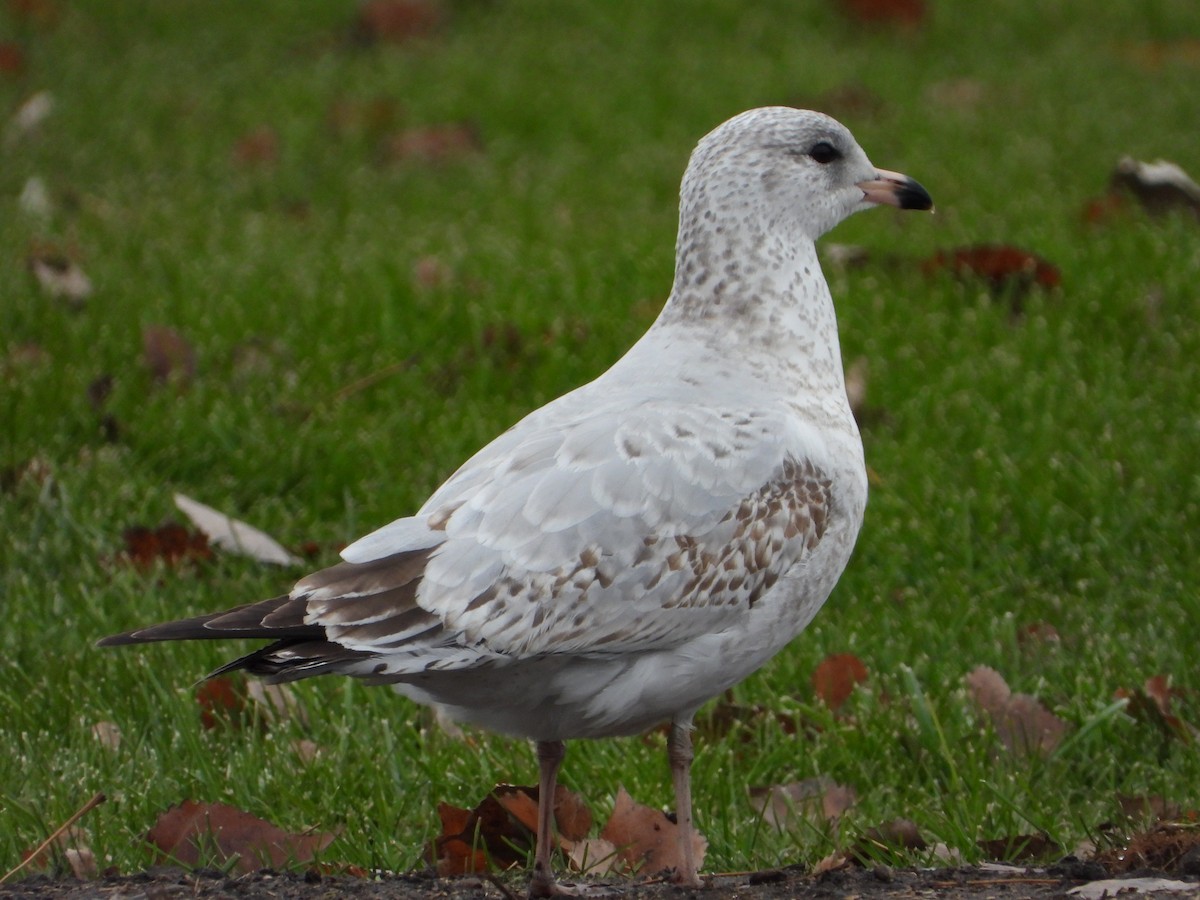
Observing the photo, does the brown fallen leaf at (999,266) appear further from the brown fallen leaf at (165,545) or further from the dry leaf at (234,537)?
the brown fallen leaf at (165,545)

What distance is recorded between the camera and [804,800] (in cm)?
371

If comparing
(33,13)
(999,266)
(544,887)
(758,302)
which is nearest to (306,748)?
(544,887)

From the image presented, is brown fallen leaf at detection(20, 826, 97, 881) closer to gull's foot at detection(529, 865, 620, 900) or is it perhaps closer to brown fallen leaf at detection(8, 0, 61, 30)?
gull's foot at detection(529, 865, 620, 900)

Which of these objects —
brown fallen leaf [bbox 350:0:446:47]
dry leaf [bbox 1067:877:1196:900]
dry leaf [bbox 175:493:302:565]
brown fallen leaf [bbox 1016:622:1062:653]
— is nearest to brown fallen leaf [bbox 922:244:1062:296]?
brown fallen leaf [bbox 1016:622:1062:653]

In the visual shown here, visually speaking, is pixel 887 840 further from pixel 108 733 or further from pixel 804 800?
pixel 108 733

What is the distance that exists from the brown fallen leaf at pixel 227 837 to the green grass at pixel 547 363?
0.08 m

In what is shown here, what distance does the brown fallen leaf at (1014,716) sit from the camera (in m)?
4.05

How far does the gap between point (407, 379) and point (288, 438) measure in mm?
611

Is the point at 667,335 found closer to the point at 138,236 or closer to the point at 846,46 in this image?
the point at 138,236

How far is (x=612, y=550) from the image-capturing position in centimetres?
303

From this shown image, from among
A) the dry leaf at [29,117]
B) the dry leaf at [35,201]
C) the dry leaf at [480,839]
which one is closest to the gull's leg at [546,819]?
the dry leaf at [480,839]

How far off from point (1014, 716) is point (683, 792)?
3.89ft

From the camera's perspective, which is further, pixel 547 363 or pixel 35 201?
pixel 35 201

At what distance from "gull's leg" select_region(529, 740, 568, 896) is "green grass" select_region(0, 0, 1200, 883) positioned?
339 millimetres
